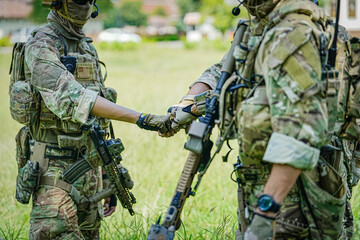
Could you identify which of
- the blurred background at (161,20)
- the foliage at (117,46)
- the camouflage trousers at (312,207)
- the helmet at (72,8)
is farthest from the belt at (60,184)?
the foliage at (117,46)

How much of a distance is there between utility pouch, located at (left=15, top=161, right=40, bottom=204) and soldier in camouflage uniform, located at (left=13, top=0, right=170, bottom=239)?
0.20 feet

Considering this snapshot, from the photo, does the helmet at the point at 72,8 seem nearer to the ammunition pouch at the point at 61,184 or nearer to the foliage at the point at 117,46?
the ammunition pouch at the point at 61,184

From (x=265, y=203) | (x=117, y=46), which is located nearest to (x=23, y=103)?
(x=265, y=203)

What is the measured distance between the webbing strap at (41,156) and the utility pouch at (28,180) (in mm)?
47

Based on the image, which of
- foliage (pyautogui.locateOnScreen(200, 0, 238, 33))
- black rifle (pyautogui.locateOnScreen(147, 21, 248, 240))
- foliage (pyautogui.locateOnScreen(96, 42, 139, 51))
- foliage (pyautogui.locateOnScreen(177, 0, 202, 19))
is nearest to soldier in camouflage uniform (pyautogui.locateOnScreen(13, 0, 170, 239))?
black rifle (pyautogui.locateOnScreen(147, 21, 248, 240))

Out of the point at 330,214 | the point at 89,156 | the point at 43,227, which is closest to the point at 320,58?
the point at 330,214

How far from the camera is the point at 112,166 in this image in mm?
3852

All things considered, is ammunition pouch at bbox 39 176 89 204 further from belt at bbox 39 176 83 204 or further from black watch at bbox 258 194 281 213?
black watch at bbox 258 194 281 213

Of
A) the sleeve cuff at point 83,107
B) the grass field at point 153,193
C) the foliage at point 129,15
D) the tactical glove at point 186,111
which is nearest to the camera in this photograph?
the sleeve cuff at point 83,107

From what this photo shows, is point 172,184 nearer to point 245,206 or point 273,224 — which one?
point 245,206

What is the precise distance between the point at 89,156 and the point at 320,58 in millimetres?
1998

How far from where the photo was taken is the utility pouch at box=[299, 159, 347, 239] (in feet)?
8.59

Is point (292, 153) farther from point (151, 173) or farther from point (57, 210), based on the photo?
point (151, 173)

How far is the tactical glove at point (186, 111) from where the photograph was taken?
347cm
